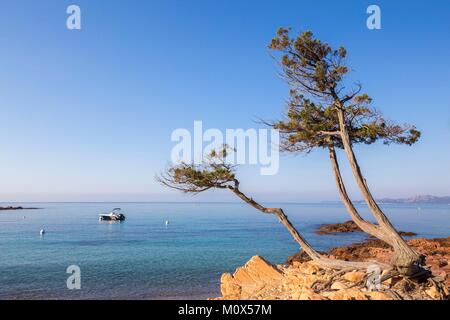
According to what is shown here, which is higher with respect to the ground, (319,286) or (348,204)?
(348,204)

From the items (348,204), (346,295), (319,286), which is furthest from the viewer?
(348,204)

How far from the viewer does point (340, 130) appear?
1258 centimetres

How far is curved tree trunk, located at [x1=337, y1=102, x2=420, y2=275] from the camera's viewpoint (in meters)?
10.3

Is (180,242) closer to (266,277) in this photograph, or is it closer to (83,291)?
(83,291)

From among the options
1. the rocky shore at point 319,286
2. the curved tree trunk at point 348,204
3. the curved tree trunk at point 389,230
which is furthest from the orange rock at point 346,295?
the curved tree trunk at point 348,204

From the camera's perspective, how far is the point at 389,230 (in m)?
10.7

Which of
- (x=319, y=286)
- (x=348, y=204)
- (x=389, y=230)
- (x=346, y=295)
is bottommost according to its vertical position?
(x=319, y=286)

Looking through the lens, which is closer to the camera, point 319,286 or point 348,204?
Answer: point 319,286

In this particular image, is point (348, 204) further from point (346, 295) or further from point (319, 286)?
point (346, 295)

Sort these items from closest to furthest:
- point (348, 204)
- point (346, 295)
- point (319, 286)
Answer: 1. point (346, 295)
2. point (319, 286)
3. point (348, 204)

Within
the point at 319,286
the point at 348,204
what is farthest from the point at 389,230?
the point at 319,286

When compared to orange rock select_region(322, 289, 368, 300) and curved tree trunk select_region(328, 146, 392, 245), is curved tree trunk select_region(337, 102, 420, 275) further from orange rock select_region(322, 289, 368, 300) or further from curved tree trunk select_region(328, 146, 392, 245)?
orange rock select_region(322, 289, 368, 300)

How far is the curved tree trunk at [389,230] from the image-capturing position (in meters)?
10.3
